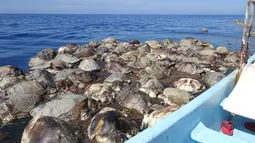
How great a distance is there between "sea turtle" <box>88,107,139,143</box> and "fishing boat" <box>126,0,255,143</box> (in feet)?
6.12

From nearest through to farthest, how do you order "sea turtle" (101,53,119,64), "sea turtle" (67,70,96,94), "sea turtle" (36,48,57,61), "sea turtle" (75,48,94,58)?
"sea turtle" (67,70,96,94)
"sea turtle" (101,53,119,64)
"sea turtle" (36,48,57,61)
"sea turtle" (75,48,94,58)

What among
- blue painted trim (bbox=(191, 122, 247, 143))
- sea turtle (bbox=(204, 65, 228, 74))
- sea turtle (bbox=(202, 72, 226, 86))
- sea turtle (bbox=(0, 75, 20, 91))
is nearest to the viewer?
blue painted trim (bbox=(191, 122, 247, 143))

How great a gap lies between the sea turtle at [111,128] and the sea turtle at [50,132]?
11.5 inches

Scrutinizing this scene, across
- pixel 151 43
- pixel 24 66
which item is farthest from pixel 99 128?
pixel 151 43

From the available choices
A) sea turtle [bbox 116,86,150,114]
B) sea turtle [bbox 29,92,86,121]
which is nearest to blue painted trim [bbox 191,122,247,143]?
sea turtle [bbox 116,86,150,114]

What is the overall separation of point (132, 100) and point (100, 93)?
1.11m

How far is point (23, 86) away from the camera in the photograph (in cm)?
737

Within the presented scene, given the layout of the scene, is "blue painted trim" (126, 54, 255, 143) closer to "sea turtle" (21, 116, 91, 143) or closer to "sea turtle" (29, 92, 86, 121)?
"sea turtle" (21, 116, 91, 143)

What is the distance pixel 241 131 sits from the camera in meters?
3.68

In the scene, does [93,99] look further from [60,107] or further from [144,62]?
[144,62]

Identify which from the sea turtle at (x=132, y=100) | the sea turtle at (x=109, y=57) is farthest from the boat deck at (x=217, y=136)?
the sea turtle at (x=109, y=57)

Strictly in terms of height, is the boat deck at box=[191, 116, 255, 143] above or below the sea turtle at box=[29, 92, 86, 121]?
above

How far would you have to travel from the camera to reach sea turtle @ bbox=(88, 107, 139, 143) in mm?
4848

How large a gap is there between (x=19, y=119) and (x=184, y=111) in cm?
489
